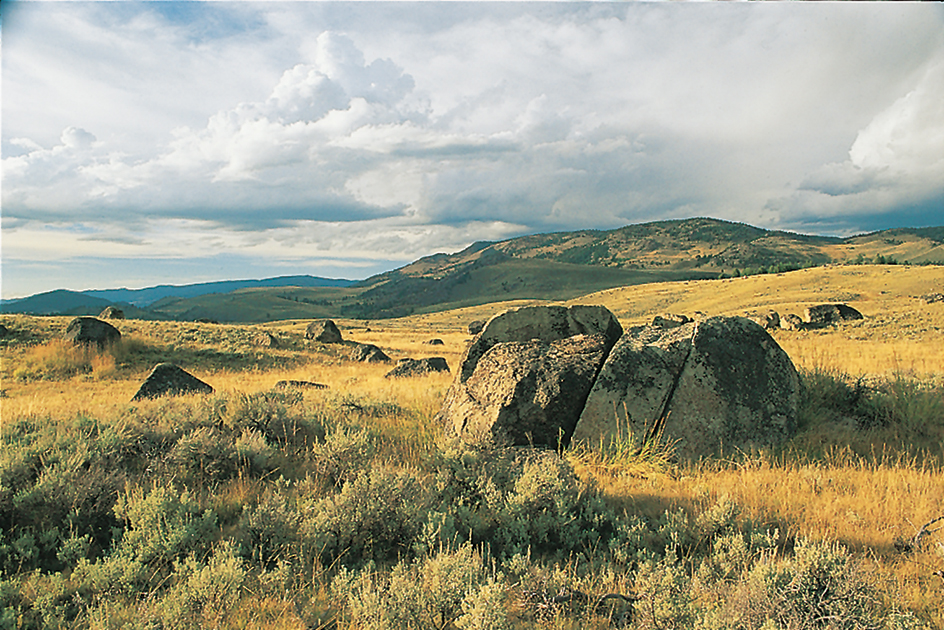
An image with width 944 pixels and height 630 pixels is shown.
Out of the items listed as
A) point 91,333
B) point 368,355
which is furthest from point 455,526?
point 368,355

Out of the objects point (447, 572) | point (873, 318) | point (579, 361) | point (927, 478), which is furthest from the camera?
point (873, 318)

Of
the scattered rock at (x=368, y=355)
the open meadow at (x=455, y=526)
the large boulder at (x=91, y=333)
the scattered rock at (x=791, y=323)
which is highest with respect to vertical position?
the large boulder at (x=91, y=333)

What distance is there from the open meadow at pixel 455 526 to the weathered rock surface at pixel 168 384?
12.1 feet

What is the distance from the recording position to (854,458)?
605cm

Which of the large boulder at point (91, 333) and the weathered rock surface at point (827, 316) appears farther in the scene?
the weathered rock surface at point (827, 316)

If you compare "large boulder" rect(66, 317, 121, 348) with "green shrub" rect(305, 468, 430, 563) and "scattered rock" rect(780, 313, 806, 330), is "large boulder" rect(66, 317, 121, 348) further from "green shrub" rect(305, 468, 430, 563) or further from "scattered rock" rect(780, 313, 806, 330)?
"scattered rock" rect(780, 313, 806, 330)

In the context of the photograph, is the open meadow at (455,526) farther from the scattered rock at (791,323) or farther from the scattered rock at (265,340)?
the scattered rock at (791,323)

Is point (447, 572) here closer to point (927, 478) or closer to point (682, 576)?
point (682, 576)

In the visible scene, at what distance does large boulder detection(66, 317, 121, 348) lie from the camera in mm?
20766

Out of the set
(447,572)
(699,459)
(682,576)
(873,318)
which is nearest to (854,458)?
(699,459)

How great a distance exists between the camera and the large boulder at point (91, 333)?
20.8 metres

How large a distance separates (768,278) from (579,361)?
87.4m

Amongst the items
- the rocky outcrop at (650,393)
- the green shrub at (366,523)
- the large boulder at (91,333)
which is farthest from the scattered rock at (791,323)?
the large boulder at (91,333)

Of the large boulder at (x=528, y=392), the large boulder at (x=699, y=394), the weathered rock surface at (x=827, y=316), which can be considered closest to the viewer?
the large boulder at (x=699, y=394)
